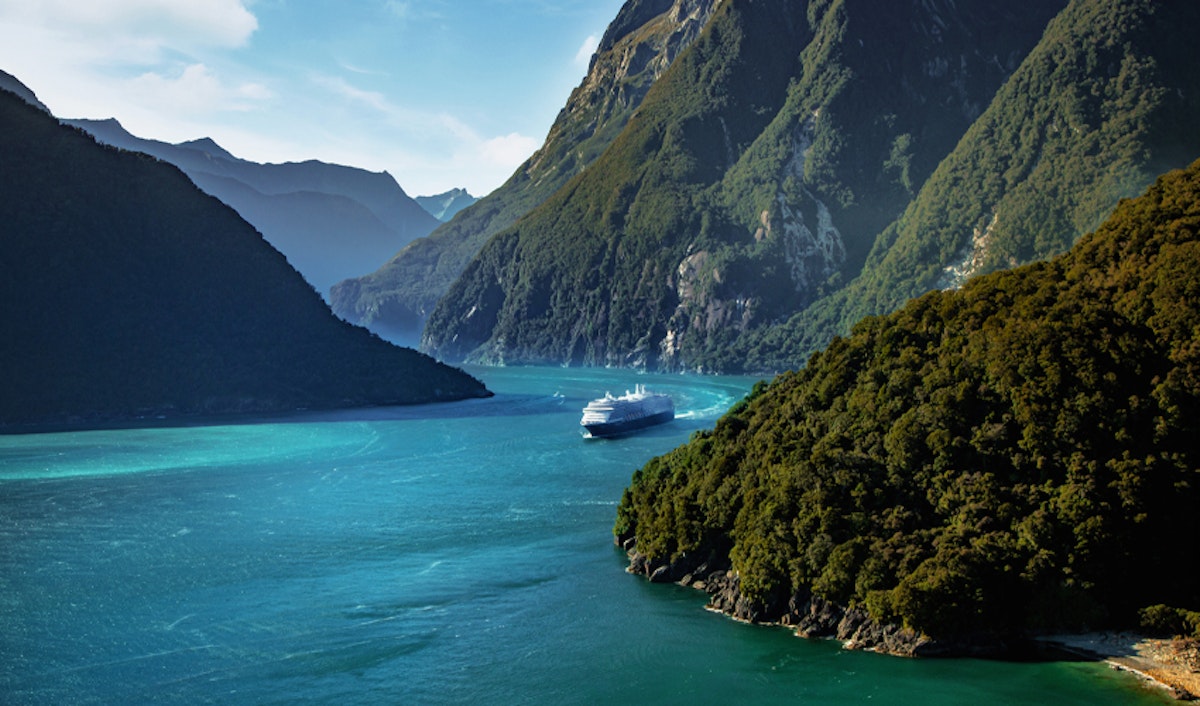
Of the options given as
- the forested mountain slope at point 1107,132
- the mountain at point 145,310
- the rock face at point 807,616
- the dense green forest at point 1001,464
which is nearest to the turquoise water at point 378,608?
the rock face at point 807,616

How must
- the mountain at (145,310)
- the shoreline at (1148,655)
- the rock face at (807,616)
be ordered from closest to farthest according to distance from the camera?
the shoreline at (1148,655) → the rock face at (807,616) → the mountain at (145,310)

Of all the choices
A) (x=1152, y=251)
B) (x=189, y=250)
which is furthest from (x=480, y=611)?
(x=189, y=250)

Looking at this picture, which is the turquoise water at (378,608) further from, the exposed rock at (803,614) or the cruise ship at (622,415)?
the cruise ship at (622,415)

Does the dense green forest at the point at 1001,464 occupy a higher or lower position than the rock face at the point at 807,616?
higher

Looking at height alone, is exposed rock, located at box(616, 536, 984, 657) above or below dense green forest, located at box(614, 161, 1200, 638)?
→ below

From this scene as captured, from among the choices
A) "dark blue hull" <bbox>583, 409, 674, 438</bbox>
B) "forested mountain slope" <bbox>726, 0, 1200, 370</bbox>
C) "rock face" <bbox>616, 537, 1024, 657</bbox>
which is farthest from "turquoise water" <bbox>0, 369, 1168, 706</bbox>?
"forested mountain slope" <bbox>726, 0, 1200, 370</bbox>

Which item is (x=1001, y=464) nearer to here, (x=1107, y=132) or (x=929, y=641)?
(x=929, y=641)

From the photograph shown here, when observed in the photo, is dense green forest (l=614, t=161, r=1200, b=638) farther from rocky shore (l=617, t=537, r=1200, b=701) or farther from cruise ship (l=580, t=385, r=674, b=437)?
cruise ship (l=580, t=385, r=674, b=437)
